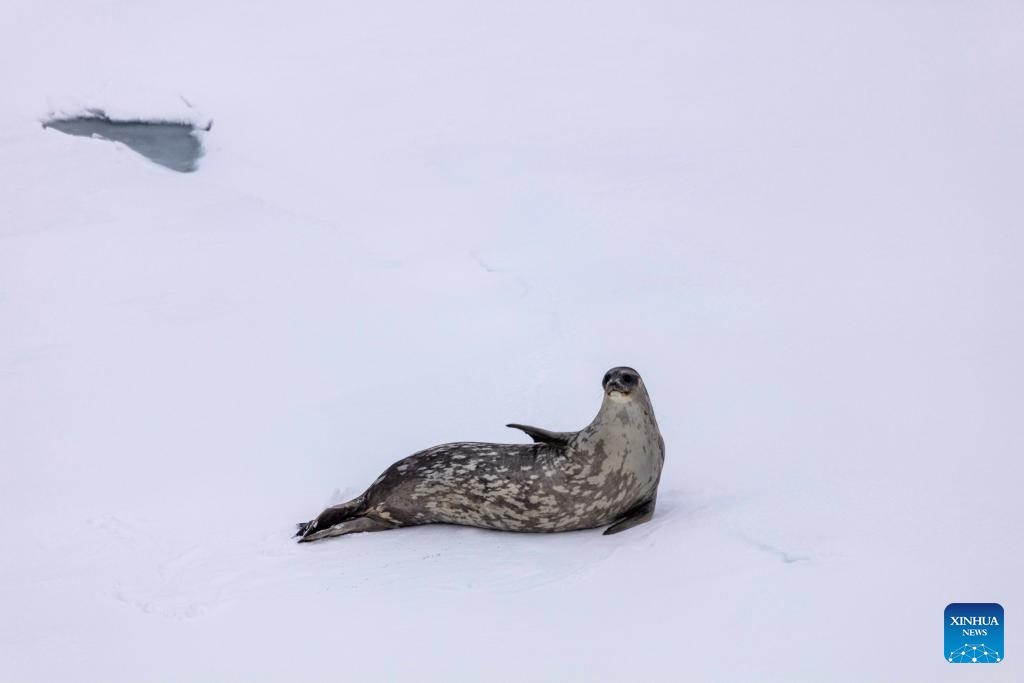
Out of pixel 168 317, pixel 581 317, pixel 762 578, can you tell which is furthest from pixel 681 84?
pixel 762 578

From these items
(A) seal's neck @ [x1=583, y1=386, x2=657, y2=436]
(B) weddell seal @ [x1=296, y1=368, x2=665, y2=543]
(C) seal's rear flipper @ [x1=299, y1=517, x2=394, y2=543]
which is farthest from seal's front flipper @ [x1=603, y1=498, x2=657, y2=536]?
(C) seal's rear flipper @ [x1=299, y1=517, x2=394, y2=543]

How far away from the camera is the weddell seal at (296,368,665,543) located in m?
5.50

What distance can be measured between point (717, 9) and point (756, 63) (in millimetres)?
1113

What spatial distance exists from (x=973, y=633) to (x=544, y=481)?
204 cm

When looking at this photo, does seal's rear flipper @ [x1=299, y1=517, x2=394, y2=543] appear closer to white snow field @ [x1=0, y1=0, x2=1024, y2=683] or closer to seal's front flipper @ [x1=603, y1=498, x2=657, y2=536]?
white snow field @ [x1=0, y1=0, x2=1024, y2=683]

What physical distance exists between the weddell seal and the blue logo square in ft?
5.10

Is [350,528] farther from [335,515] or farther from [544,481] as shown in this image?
[544,481]

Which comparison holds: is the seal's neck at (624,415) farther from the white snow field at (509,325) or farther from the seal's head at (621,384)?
the white snow field at (509,325)

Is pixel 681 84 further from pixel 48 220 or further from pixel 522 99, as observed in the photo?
pixel 48 220

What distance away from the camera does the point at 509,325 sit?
8.08 metres

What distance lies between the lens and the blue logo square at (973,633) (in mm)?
4215

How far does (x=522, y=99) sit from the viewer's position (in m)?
10.8

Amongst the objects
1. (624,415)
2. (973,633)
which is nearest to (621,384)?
(624,415)

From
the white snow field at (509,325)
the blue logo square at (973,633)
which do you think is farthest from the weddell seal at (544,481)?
the blue logo square at (973,633)
